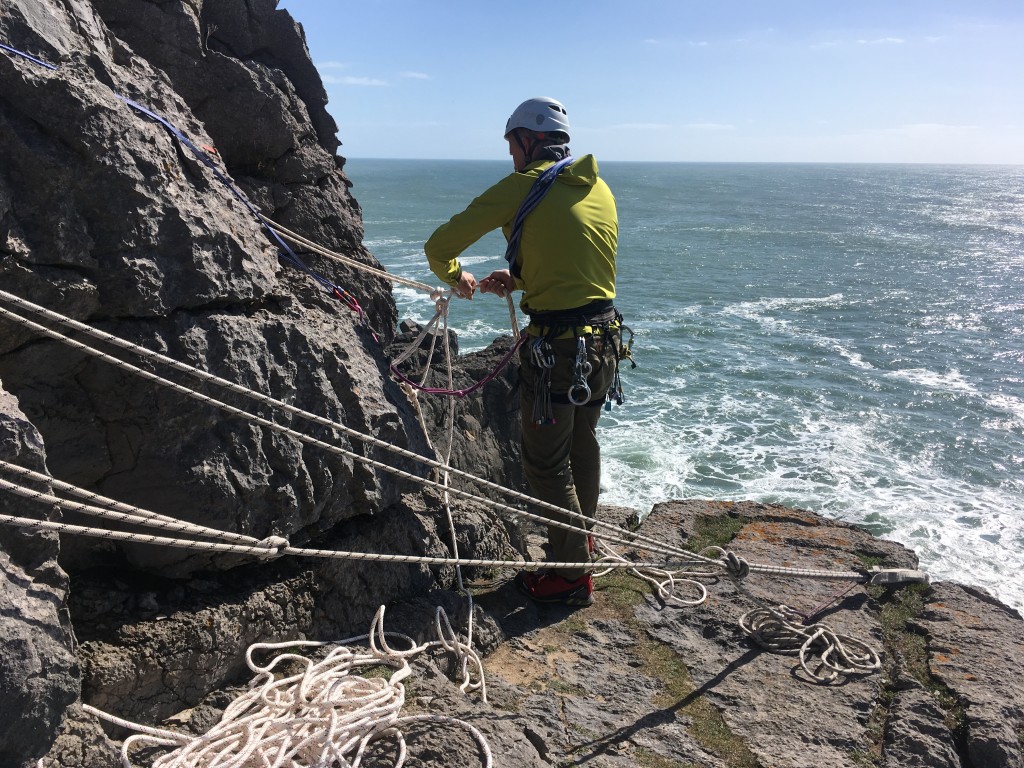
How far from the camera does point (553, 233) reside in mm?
4289

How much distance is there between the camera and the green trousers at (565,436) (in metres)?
4.48

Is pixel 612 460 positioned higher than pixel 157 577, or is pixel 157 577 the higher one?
pixel 157 577

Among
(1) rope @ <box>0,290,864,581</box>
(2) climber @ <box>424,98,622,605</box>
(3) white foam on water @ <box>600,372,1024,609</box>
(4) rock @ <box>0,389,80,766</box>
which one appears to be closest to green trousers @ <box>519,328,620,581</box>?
(2) climber @ <box>424,98,622,605</box>

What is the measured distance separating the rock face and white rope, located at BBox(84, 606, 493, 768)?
117 millimetres

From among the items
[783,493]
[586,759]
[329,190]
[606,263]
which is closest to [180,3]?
[329,190]

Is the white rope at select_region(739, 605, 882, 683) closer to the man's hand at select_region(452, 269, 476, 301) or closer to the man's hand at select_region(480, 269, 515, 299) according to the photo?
the man's hand at select_region(480, 269, 515, 299)

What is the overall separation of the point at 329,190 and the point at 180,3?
5.10 ft

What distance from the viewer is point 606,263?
14.8 ft

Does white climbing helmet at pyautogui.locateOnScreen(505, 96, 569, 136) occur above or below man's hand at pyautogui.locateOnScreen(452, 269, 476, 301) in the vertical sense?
above

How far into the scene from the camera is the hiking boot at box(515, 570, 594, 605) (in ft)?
16.1

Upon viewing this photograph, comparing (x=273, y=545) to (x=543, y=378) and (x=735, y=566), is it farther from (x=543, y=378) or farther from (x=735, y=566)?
(x=735, y=566)

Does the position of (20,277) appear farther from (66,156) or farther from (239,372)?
(239,372)

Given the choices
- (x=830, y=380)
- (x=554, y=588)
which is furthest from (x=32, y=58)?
(x=830, y=380)

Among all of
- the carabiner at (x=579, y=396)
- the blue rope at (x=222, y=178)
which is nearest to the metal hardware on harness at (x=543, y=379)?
the carabiner at (x=579, y=396)
